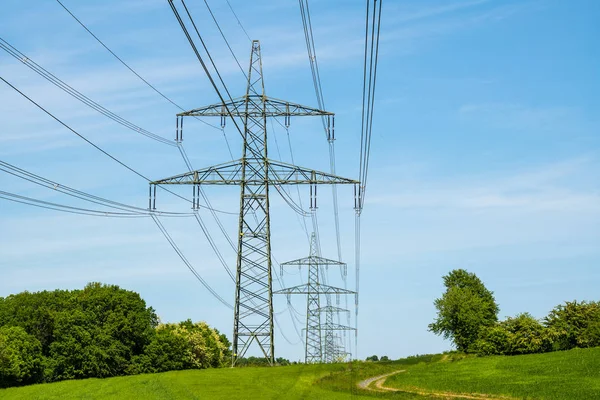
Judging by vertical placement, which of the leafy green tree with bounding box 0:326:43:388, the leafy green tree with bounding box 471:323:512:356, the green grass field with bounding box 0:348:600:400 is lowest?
the green grass field with bounding box 0:348:600:400

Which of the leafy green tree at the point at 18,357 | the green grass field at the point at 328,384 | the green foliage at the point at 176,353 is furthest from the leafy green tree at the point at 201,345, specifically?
the green grass field at the point at 328,384

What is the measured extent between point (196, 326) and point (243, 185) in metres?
63.2

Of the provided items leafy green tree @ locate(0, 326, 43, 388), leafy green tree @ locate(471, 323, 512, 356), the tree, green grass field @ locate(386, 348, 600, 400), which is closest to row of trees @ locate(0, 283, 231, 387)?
leafy green tree @ locate(0, 326, 43, 388)

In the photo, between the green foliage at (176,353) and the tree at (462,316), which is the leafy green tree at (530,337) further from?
the green foliage at (176,353)

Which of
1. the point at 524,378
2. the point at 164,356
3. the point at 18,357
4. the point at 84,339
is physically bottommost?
the point at 524,378

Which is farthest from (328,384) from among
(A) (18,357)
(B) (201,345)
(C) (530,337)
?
(C) (530,337)

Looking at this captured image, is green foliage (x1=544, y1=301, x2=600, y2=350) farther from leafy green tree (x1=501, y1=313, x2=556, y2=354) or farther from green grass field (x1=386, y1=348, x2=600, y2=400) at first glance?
green grass field (x1=386, y1=348, x2=600, y2=400)

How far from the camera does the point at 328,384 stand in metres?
63.4

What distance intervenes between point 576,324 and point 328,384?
186 feet

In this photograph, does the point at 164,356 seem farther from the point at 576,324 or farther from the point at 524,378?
the point at 576,324

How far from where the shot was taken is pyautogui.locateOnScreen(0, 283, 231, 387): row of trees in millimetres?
88088

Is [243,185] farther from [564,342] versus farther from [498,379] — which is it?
[564,342]

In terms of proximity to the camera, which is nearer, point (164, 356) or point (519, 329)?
point (164, 356)

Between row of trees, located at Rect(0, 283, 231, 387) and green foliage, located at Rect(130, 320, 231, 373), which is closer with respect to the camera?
row of trees, located at Rect(0, 283, 231, 387)
